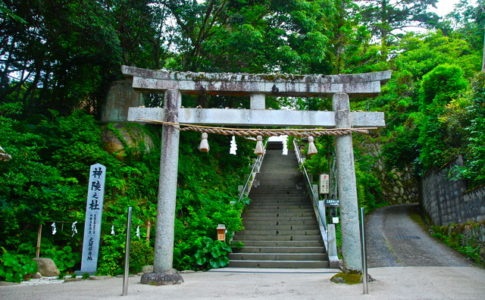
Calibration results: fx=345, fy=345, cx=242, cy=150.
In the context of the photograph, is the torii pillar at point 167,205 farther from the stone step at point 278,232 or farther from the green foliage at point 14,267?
the stone step at point 278,232

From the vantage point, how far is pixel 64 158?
10555 mm

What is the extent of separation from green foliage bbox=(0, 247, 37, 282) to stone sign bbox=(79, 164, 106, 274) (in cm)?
115

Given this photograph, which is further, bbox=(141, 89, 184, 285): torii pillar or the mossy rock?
bbox=(141, 89, 184, 285): torii pillar

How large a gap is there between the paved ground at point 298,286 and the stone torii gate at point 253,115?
0.93 metres

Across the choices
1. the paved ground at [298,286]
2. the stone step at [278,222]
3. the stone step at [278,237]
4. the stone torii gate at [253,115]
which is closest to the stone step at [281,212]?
the stone step at [278,222]

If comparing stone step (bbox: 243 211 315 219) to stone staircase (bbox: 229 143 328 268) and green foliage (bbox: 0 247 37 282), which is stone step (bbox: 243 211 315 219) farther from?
green foliage (bbox: 0 247 37 282)

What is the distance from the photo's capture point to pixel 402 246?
13148mm

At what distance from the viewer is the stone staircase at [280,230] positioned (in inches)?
421

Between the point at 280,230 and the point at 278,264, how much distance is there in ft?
7.70

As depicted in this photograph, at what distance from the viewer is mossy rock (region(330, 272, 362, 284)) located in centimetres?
698

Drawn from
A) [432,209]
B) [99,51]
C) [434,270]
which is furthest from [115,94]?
[432,209]

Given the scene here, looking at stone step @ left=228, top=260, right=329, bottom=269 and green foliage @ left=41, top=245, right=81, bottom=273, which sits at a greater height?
green foliage @ left=41, top=245, right=81, bottom=273

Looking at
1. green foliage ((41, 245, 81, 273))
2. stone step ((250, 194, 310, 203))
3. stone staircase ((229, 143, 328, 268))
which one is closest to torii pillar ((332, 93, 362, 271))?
stone staircase ((229, 143, 328, 268))

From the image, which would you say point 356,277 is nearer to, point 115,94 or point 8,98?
point 115,94
